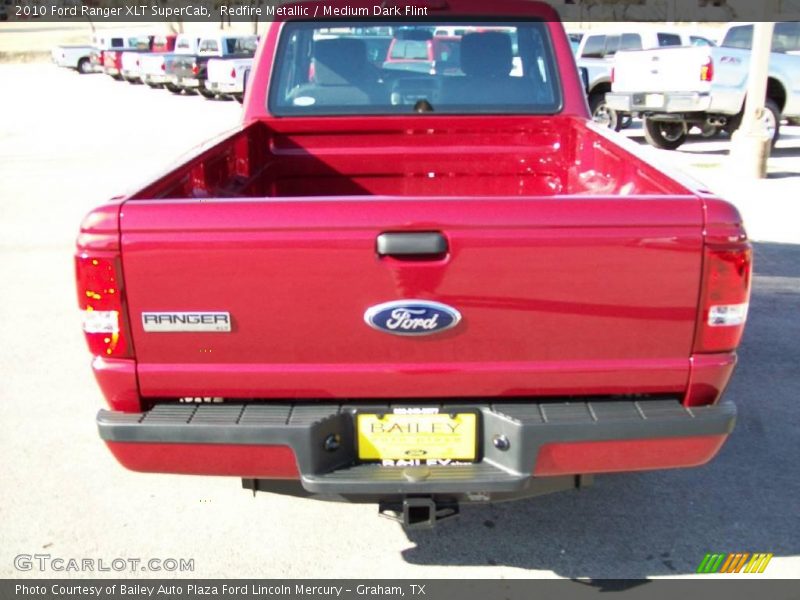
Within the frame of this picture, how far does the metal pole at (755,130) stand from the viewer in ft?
34.9

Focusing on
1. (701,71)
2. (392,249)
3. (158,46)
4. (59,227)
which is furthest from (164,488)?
(158,46)

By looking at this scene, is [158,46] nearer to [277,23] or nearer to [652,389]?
[277,23]

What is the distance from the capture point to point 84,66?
41156 millimetres

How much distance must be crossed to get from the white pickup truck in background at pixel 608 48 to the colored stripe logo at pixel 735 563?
1168 centimetres

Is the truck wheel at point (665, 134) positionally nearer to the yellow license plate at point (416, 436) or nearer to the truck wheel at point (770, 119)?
the truck wheel at point (770, 119)

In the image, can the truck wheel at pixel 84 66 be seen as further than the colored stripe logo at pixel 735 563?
Yes

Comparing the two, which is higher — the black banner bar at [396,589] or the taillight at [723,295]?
the taillight at [723,295]

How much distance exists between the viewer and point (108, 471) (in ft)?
13.1

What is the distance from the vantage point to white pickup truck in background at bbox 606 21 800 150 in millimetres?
11984

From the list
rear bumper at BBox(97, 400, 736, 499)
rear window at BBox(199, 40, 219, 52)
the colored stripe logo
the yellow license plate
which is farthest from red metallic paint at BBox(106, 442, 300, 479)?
rear window at BBox(199, 40, 219, 52)

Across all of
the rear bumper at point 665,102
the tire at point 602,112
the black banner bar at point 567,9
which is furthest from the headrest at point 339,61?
the tire at point 602,112

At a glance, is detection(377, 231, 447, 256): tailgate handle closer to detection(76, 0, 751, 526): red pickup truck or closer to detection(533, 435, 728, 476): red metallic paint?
detection(76, 0, 751, 526): red pickup truck

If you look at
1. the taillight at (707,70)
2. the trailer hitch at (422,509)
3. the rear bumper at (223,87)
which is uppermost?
the taillight at (707,70)

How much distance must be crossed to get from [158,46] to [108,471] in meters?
32.4
